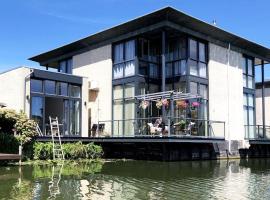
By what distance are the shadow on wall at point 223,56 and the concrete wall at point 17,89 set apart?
1099cm

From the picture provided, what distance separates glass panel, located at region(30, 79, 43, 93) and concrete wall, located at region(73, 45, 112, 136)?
10.1 ft

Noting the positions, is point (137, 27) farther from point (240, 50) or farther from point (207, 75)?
point (240, 50)

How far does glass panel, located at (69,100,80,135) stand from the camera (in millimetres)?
25300

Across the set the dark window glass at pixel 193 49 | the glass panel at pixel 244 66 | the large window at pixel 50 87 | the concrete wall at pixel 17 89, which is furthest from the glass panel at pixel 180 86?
the concrete wall at pixel 17 89

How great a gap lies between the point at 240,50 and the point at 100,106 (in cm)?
996

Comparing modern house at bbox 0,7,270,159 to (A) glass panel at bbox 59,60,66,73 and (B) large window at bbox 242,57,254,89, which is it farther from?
(A) glass panel at bbox 59,60,66,73

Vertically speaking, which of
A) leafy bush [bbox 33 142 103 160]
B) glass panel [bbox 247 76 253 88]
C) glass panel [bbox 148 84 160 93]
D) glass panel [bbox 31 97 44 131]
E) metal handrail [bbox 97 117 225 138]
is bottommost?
leafy bush [bbox 33 142 103 160]

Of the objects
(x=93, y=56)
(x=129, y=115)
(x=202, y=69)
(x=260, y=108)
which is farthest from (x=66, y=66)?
(x=260, y=108)

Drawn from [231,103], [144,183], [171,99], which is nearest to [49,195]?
[144,183]

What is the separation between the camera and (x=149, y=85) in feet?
82.3

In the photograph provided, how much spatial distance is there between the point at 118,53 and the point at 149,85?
284cm

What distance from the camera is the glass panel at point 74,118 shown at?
2530cm

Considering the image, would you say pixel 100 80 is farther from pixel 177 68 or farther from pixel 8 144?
pixel 8 144

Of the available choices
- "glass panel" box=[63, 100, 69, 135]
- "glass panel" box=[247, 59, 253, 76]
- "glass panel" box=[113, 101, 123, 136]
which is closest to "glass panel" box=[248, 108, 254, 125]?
"glass panel" box=[247, 59, 253, 76]
